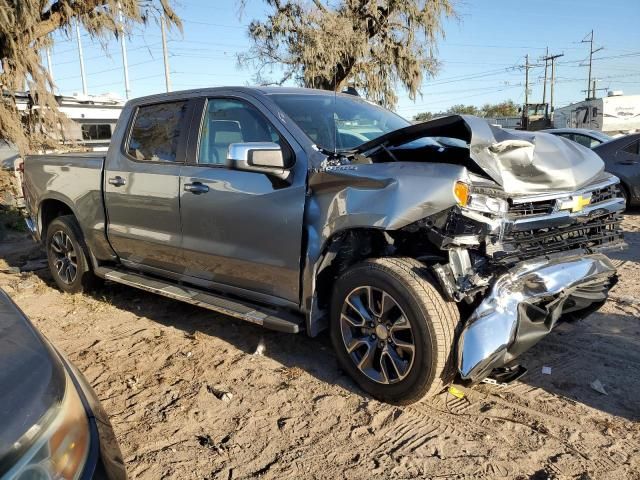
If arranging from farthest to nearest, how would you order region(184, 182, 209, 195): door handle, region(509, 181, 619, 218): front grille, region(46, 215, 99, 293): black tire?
1. region(46, 215, 99, 293): black tire
2. region(184, 182, 209, 195): door handle
3. region(509, 181, 619, 218): front grille

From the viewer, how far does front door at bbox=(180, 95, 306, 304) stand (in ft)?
11.4

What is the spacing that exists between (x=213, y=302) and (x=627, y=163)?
7825 mm

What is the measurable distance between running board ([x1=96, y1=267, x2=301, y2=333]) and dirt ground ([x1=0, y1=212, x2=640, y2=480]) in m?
0.40

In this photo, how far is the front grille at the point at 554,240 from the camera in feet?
9.46

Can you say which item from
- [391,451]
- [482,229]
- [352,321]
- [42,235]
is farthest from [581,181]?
[42,235]

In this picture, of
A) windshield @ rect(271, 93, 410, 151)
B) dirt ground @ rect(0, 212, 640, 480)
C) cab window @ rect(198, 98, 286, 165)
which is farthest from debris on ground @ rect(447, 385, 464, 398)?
cab window @ rect(198, 98, 286, 165)

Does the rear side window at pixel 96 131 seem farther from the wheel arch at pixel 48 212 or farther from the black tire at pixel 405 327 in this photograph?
the black tire at pixel 405 327

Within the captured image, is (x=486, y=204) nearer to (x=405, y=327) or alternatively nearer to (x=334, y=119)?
(x=405, y=327)

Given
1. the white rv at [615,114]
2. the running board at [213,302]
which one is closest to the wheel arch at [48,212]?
the running board at [213,302]

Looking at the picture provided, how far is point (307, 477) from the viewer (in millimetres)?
2604

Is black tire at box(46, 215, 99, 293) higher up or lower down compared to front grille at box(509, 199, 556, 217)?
lower down

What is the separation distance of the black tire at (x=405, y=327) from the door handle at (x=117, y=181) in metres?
2.39

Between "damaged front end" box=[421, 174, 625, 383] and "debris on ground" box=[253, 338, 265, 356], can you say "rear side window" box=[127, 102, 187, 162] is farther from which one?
"damaged front end" box=[421, 174, 625, 383]

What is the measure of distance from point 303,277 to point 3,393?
2.09m
